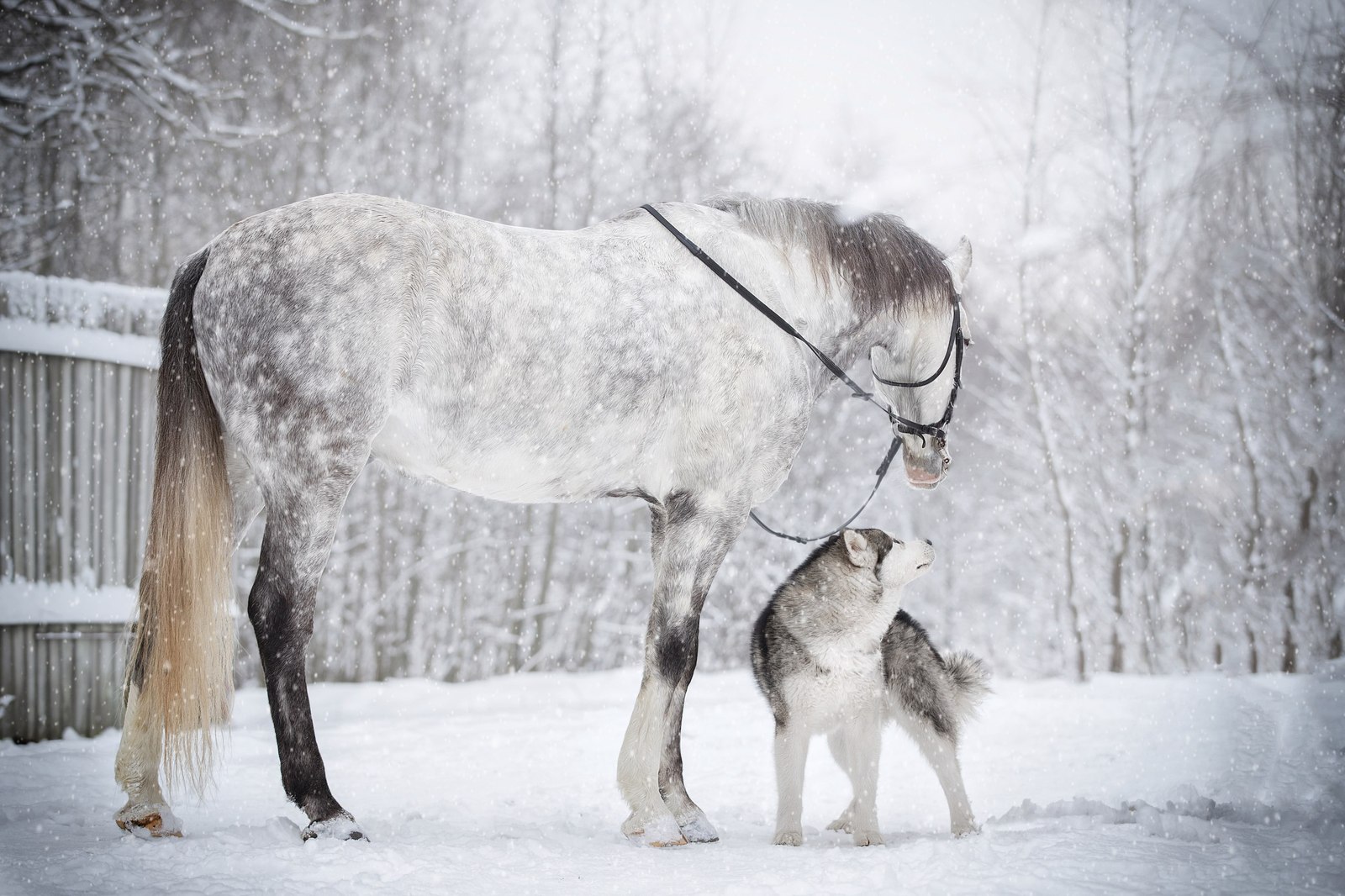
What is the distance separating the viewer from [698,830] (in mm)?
3775

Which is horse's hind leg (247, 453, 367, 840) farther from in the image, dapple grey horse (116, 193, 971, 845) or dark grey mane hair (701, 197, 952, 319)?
dark grey mane hair (701, 197, 952, 319)

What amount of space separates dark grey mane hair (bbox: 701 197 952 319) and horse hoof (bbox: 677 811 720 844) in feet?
7.67

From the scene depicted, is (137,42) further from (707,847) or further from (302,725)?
(707,847)

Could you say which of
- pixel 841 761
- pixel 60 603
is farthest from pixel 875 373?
pixel 60 603

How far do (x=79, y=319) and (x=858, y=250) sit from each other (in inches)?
201

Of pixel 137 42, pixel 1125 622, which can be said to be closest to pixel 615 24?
pixel 137 42

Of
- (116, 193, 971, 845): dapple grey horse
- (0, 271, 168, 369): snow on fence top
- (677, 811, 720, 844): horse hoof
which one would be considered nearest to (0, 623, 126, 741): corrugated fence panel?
(0, 271, 168, 369): snow on fence top

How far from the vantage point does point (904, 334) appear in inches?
180

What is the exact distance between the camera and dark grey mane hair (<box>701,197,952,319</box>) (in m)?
4.37

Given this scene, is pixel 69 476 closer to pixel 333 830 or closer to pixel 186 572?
pixel 186 572

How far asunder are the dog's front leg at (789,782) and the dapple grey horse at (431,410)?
35cm

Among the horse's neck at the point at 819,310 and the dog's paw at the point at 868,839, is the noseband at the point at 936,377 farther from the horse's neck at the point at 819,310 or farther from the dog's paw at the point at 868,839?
the dog's paw at the point at 868,839

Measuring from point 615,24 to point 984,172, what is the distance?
176 inches

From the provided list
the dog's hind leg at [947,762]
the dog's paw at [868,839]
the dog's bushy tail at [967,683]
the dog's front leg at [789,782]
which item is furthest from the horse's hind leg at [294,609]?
the dog's bushy tail at [967,683]
